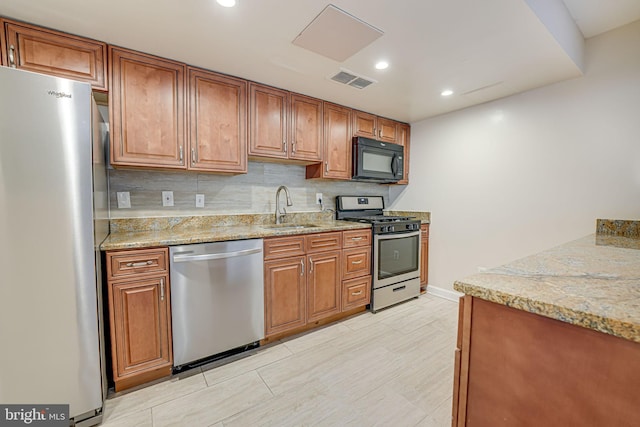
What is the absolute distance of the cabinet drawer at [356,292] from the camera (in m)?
2.52

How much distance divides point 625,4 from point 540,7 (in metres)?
0.83

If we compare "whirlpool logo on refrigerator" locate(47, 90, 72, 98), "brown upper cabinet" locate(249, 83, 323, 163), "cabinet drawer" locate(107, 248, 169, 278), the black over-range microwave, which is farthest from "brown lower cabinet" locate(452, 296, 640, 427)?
the black over-range microwave

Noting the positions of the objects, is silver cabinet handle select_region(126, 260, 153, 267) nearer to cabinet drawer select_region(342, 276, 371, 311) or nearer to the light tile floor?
the light tile floor

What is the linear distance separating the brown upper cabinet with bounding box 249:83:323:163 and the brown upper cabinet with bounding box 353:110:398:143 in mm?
515

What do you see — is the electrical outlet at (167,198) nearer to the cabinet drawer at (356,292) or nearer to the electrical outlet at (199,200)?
the electrical outlet at (199,200)

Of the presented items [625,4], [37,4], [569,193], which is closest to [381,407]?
[569,193]

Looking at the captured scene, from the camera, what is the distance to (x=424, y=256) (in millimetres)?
3223

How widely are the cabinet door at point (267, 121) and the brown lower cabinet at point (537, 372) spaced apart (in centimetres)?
196

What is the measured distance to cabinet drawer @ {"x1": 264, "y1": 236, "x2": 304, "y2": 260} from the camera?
6.71 feet

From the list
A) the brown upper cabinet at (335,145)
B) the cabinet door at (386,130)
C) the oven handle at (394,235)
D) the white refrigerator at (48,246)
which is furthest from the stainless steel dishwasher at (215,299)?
the cabinet door at (386,130)

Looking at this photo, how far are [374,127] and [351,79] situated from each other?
1.01 m

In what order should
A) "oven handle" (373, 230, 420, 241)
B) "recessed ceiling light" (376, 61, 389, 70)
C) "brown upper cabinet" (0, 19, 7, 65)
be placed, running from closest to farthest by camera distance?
"brown upper cabinet" (0, 19, 7, 65), "recessed ceiling light" (376, 61, 389, 70), "oven handle" (373, 230, 420, 241)

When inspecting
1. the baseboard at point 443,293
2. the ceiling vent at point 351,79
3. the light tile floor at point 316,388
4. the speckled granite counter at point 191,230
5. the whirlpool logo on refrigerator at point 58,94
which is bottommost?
the light tile floor at point 316,388

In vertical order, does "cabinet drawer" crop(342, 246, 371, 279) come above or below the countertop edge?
below
